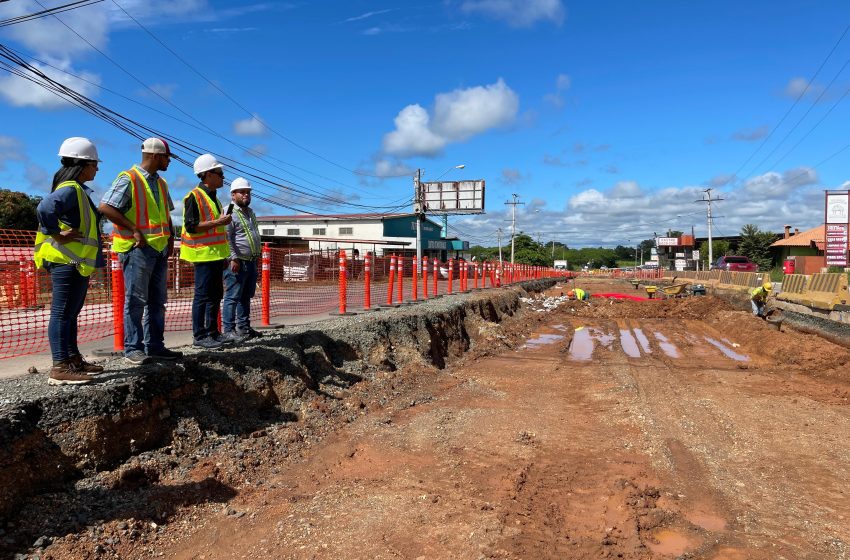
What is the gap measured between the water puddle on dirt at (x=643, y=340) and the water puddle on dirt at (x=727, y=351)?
5.08 feet

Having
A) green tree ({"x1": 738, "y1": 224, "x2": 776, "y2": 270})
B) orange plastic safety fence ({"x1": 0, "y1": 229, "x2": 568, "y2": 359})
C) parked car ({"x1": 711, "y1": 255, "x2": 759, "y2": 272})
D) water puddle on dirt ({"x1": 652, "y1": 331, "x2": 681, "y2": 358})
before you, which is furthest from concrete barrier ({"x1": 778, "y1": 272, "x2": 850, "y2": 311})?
green tree ({"x1": 738, "y1": 224, "x2": 776, "y2": 270})

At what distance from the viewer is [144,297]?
4734 millimetres

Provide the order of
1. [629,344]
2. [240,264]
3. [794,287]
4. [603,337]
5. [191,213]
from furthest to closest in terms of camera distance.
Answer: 1. [794,287]
2. [603,337]
3. [629,344]
4. [240,264]
5. [191,213]

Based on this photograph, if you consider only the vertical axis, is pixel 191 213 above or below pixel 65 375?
above

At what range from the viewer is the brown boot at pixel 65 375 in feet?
13.4

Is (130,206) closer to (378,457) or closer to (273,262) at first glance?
(378,457)

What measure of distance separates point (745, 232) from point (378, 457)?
245 feet

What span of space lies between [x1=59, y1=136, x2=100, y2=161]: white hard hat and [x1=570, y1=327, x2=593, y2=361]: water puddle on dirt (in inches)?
385

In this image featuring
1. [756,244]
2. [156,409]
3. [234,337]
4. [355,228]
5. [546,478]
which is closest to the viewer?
[156,409]

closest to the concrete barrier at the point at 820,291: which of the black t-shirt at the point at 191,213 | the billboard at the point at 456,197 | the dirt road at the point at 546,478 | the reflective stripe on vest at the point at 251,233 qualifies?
the dirt road at the point at 546,478

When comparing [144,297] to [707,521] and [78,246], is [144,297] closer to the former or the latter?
[78,246]

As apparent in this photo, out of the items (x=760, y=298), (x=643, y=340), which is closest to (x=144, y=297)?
(x=643, y=340)

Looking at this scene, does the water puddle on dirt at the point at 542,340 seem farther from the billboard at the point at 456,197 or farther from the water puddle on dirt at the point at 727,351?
the billboard at the point at 456,197

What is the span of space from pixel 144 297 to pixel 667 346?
12.7 metres
